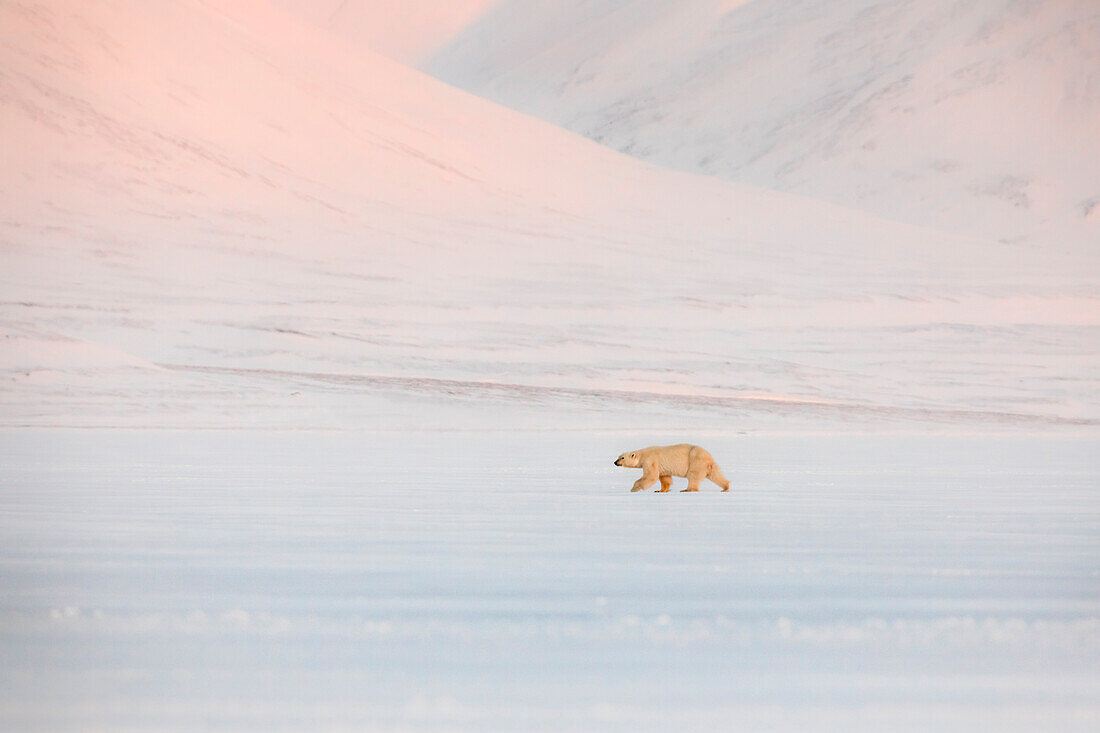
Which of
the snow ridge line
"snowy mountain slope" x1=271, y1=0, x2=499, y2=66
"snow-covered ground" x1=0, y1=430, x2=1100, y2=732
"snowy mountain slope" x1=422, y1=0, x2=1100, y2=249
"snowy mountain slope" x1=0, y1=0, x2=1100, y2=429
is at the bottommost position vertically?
"snow-covered ground" x1=0, y1=430, x2=1100, y2=732

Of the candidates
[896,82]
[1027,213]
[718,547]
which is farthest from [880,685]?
[896,82]

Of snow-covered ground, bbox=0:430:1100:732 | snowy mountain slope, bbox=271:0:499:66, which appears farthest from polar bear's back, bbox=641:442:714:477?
snowy mountain slope, bbox=271:0:499:66

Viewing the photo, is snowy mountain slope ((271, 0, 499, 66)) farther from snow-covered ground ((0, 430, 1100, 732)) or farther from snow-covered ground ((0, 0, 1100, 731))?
snow-covered ground ((0, 430, 1100, 732))

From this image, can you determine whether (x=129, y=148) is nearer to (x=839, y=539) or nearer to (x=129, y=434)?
(x=129, y=434)

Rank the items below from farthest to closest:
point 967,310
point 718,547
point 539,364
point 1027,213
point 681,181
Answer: point 1027,213, point 681,181, point 967,310, point 539,364, point 718,547

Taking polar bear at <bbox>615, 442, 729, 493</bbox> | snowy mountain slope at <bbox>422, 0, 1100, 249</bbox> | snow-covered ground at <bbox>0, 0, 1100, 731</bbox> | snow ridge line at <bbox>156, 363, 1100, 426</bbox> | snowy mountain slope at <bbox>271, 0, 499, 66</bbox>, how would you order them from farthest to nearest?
snowy mountain slope at <bbox>271, 0, 499, 66</bbox>
snowy mountain slope at <bbox>422, 0, 1100, 249</bbox>
snow ridge line at <bbox>156, 363, 1100, 426</bbox>
polar bear at <bbox>615, 442, 729, 493</bbox>
snow-covered ground at <bbox>0, 0, 1100, 731</bbox>

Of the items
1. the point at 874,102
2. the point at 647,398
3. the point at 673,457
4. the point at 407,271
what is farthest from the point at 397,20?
the point at 673,457

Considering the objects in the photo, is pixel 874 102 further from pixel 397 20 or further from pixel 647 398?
pixel 647 398
